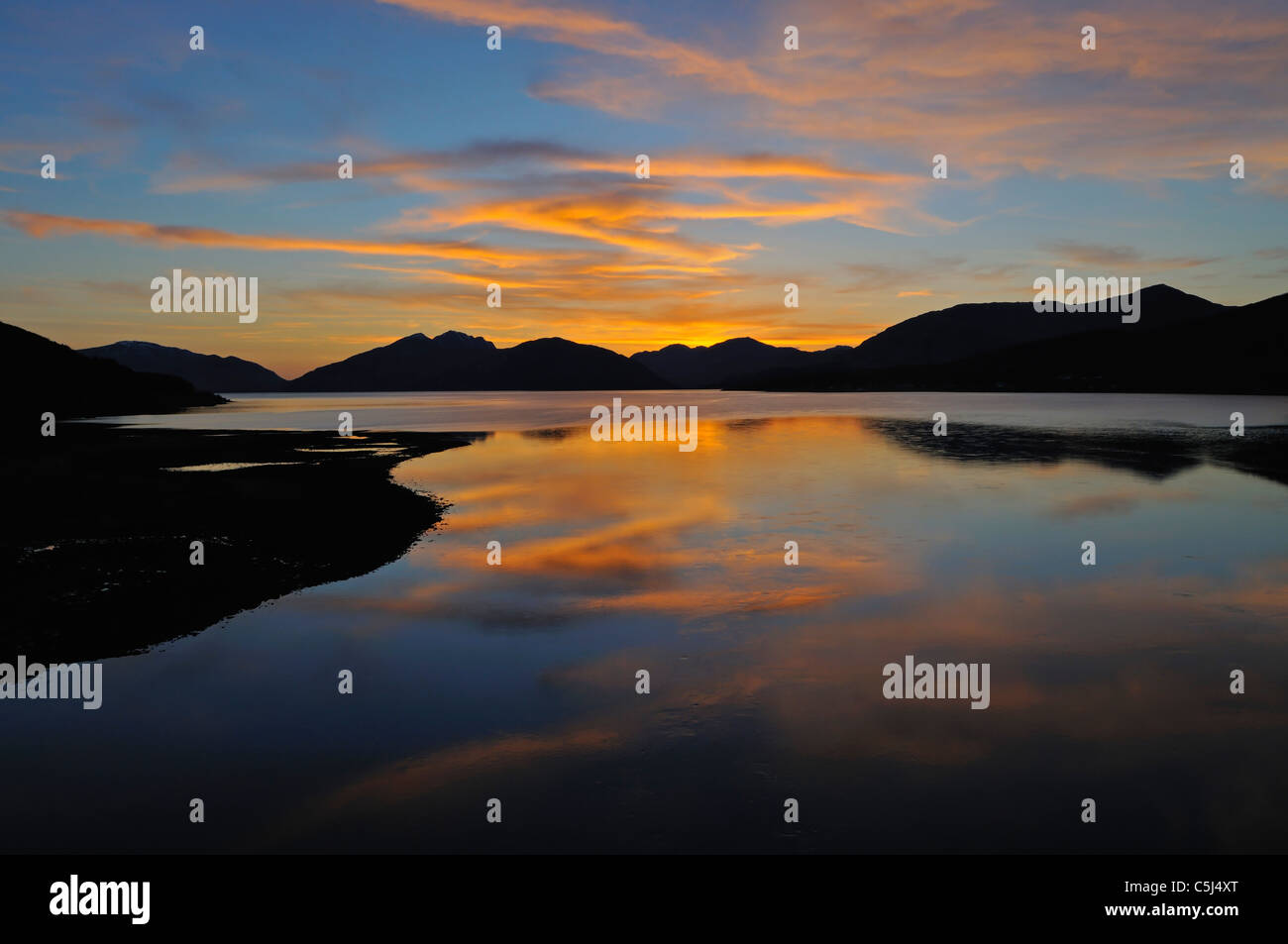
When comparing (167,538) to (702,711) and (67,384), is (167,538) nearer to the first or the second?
(702,711)

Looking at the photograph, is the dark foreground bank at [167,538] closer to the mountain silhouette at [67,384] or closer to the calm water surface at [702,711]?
the calm water surface at [702,711]

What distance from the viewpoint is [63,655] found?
14.1m

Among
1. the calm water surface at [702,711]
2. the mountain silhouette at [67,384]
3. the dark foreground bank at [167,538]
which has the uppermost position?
the mountain silhouette at [67,384]

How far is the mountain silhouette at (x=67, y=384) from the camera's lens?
375 ft

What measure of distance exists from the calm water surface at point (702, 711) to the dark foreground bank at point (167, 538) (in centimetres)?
154

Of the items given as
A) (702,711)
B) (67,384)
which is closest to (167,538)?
(702,711)

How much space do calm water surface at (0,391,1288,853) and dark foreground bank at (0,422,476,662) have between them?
154 centimetres

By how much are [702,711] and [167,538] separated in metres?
19.2

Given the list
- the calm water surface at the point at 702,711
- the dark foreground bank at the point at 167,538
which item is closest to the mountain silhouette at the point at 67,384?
the dark foreground bank at the point at 167,538

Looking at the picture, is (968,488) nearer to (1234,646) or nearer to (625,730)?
(1234,646)

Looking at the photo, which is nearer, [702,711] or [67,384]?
[702,711]

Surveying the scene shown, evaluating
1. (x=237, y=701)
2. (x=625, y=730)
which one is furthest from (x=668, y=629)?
(x=237, y=701)

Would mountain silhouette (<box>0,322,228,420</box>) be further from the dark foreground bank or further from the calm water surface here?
the calm water surface

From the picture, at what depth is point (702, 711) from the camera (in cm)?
1217
